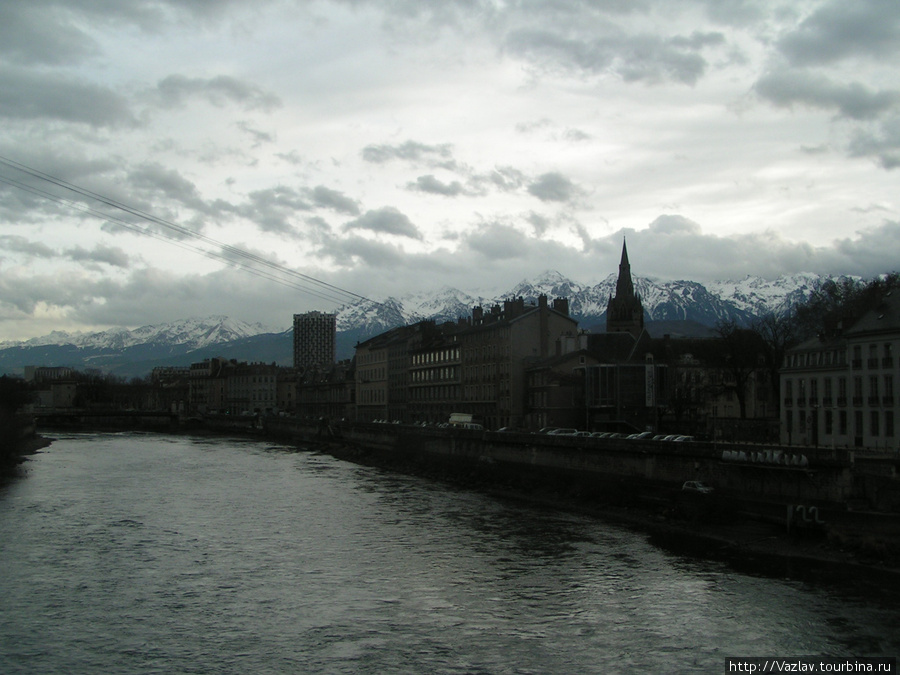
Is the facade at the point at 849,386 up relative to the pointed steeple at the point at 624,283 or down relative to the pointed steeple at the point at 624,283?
down

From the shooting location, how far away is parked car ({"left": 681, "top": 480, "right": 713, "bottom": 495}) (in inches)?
1800

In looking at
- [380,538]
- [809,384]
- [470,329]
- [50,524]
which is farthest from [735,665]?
[470,329]

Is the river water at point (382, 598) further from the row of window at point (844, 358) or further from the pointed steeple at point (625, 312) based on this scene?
the pointed steeple at point (625, 312)

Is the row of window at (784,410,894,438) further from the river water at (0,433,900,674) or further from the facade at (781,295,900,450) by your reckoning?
the river water at (0,433,900,674)

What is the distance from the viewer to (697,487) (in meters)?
46.3

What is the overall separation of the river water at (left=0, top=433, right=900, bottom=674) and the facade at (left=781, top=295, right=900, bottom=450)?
1815 cm

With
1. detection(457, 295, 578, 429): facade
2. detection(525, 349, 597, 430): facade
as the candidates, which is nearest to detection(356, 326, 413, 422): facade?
detection(457, 295, 578, 429): facade

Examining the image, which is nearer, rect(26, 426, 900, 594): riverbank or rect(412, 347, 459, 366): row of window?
rect(26, 426, 900, 594): riverbank

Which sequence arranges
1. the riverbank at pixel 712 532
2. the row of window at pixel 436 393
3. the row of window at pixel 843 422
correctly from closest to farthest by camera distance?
1. the riverbank at pixel 712 532
2. the row of window at pixel 843 422
3. the row of window at pixel 436 393

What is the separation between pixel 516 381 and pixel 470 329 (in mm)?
13604

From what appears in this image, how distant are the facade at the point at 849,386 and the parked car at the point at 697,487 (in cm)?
848

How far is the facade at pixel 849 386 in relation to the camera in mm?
49531

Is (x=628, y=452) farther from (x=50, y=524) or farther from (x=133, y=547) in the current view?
(x=50, y=524)

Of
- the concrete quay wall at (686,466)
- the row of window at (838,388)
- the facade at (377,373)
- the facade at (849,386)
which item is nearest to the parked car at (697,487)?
the concrete quay wall at (686,466)
